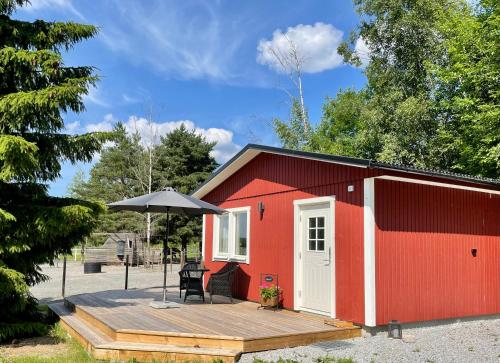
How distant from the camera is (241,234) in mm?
9914

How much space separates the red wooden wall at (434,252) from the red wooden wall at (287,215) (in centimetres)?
36

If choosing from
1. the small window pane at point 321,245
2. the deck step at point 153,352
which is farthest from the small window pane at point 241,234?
the deck step at point 153,352

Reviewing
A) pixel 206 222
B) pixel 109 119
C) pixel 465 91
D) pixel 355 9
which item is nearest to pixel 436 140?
pixel 465 91

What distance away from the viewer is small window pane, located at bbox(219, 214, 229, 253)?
10.5 m

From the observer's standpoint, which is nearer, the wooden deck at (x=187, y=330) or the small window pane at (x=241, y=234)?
the wooden deck at (x=187, y=330)

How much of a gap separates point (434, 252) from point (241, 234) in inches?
165

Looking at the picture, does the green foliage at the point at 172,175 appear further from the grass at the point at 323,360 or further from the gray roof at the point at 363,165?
the grass at the point at 323,360

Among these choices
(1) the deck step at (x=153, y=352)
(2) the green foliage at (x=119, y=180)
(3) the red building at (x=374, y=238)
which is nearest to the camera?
(1) the deck step at (x=153, y=352)

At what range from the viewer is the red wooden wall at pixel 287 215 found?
6.71 metres

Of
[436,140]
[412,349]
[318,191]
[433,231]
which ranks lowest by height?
[412,349]

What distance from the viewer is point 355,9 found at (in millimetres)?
19109

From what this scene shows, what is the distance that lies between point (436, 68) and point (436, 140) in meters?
2.57

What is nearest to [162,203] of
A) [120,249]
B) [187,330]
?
[187,330]

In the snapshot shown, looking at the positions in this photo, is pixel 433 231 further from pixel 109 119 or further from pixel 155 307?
pixel 109 119
